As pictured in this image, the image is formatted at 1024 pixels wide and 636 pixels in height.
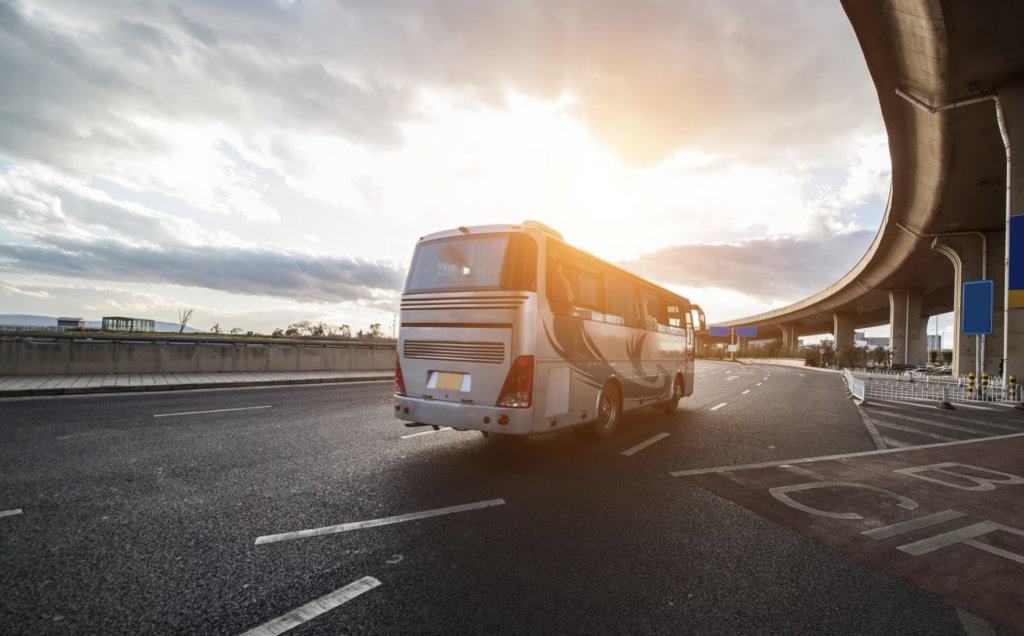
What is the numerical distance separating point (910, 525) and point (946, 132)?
74.4ft

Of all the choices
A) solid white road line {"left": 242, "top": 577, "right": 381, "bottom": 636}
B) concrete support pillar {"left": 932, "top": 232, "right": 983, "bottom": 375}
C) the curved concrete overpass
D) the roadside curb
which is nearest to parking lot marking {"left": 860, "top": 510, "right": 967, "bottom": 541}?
solid white road line {"left": 242, "top": 577, "right": 381, "bottom": 636}

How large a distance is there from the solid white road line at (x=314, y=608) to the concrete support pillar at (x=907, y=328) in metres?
61.6

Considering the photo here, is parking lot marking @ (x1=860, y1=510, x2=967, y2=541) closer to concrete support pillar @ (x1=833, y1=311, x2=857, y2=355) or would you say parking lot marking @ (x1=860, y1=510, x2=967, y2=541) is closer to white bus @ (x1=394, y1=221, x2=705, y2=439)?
white bus @ (x1=394, y1=221, x2=705, y2=439)

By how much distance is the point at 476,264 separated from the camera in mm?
6625

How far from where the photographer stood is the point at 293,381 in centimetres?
1620

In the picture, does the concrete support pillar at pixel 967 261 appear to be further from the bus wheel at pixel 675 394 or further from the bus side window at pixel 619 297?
the bus side window at pixel 619 297

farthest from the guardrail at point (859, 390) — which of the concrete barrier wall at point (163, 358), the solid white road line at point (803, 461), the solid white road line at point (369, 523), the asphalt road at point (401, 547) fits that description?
the concrete barrier wall at point (163, 358)

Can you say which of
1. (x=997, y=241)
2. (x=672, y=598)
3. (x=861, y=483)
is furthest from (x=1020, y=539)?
(x=997, y=241)

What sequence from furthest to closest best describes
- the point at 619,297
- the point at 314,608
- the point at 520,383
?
the point at 619,297 < the point at 520,383 < the point at 314,608

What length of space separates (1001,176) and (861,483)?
27356 millimetres

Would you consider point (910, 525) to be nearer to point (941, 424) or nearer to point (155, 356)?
point (941, 424)

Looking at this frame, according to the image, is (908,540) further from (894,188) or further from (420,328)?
(894,188)

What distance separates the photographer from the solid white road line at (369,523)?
375 centimetres

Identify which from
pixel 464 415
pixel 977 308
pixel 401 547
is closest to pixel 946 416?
pixel 977 308
